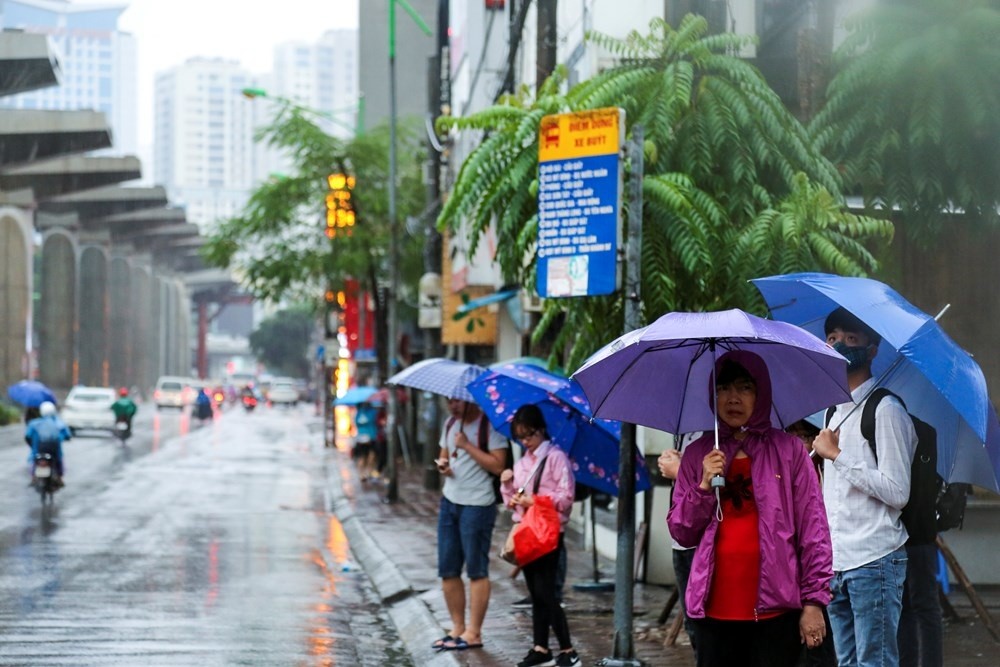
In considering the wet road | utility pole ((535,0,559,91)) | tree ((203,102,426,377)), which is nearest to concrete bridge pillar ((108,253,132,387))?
tree ((203,102,426,377))

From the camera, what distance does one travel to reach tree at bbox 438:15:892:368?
32.1 ft

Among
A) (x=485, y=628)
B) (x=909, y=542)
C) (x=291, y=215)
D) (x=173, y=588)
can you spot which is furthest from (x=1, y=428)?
(x=909, y=542)

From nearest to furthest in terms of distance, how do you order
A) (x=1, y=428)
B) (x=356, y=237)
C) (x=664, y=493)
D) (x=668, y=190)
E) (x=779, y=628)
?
(x=779, y=628), (x=668, y=190), (x=664, y=493), (x=356, y=237), (x=1, y=428)

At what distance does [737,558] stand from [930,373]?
127 cm

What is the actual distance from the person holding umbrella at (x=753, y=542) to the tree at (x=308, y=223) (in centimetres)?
2944

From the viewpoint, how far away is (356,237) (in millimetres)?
34875

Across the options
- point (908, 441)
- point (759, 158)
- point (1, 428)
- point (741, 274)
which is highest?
point (759, 158)

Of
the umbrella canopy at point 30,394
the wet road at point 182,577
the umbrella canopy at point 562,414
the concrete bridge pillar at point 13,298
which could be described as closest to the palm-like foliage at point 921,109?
the umbrella canopy at point 562,414

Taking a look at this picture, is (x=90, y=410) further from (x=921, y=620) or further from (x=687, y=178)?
(x=921, y=620)

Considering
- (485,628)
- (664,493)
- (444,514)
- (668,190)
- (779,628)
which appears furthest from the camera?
(664,493)

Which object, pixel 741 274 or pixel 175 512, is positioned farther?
pixel 175 512

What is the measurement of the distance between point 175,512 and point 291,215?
1494cm

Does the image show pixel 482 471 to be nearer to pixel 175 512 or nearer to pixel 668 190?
pixel 668 190

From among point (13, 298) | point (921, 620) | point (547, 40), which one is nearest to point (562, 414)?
point (921, 620)
